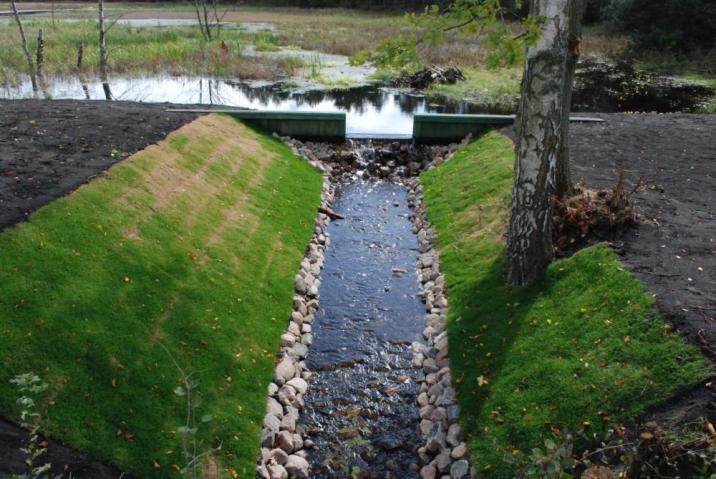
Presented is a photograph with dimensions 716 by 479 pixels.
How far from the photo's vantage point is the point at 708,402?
625cm

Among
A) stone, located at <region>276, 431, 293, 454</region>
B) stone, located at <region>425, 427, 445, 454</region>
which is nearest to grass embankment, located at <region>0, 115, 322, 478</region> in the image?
stone, located at <region>276, 431, 293, 454</region>

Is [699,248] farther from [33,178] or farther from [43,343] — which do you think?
[33,178]

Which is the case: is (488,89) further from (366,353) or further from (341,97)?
(366,353)

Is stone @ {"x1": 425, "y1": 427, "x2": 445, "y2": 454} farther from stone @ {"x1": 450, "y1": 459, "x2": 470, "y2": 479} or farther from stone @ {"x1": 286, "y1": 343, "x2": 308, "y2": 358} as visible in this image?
stone @ {"x1": 286, "y1": 343, "x2": 308, "y2": 358}

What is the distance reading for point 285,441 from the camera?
796cm

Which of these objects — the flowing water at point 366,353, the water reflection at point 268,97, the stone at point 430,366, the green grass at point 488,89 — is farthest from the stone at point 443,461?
the green grass at point 488,89

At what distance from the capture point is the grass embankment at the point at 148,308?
718cm

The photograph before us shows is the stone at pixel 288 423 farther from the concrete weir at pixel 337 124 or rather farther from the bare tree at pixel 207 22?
the bare tree at pixel 207 22

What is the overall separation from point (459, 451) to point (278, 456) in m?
2.44

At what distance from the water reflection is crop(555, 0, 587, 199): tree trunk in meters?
12.5

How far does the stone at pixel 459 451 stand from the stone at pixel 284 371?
9.57ft

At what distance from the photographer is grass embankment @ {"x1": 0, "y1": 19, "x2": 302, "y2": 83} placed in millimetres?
29328

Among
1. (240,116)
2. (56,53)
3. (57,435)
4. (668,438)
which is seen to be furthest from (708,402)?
(56,53)

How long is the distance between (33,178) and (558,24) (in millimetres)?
9894
